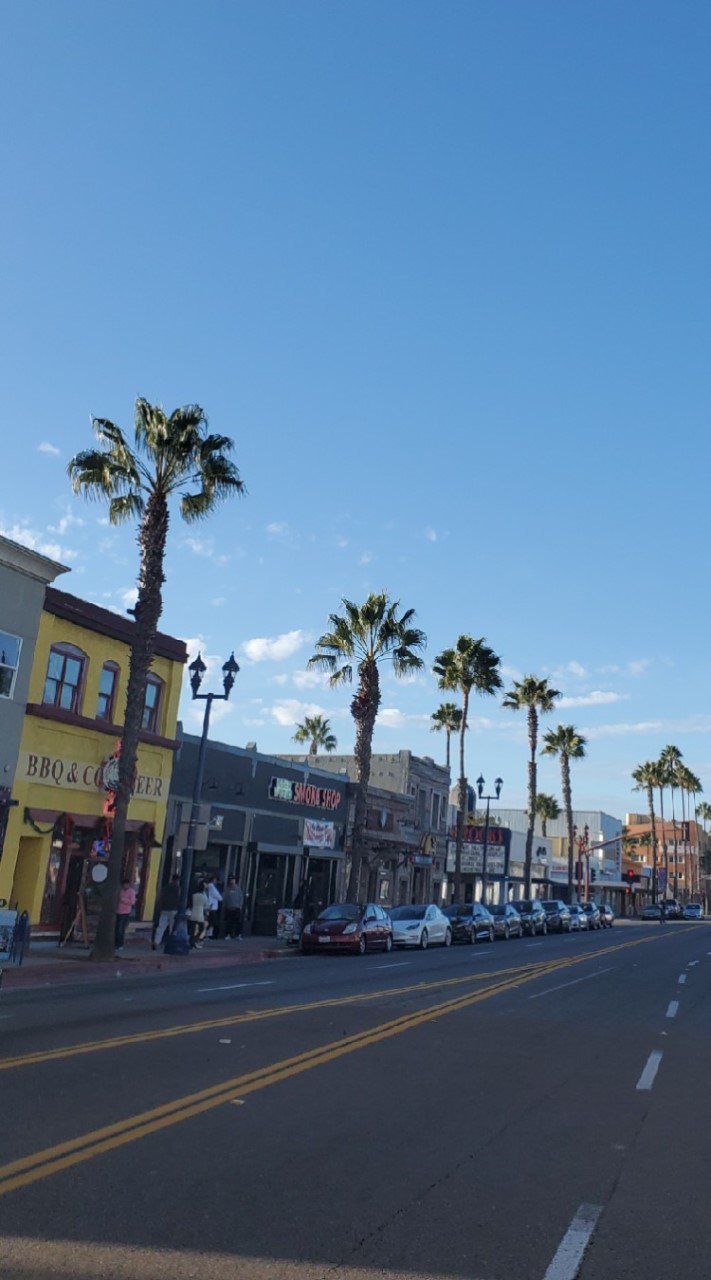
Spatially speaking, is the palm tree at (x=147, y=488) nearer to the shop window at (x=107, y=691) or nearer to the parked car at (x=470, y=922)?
the shop window at (x=107, y=691)

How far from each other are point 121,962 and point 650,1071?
43.6 feet

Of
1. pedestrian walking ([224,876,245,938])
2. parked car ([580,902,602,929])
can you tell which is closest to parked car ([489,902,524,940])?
pedestrian walking ([224,876,245,938])

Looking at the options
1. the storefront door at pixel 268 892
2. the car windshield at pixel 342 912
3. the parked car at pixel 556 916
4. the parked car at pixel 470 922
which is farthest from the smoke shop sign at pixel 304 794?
the parked car at pixel 556 916

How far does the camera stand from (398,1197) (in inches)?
248

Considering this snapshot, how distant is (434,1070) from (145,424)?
691 inches

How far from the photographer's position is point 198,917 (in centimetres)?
2720

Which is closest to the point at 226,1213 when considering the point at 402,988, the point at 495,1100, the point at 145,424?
the point at 495,1100

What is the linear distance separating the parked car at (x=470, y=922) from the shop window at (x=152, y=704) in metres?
14.3

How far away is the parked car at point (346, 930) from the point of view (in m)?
29.5

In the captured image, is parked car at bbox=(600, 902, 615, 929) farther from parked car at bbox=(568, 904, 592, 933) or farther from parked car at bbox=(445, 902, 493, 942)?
parked car at bbox=(445, 902, 493, 942)

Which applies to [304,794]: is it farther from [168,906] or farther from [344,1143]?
[344,1143]

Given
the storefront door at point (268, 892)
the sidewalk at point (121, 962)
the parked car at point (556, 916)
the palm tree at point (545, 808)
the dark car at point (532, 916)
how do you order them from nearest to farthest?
1. the sidewalk at point (121, 962)
2. the storefront door at point (268, 892)
3. the dark car at point (532, 916)
4. the parked car at point (556, 916)
5. the palm tree at point (545, 808)

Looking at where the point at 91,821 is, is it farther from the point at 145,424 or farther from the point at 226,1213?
the point at 226,1213

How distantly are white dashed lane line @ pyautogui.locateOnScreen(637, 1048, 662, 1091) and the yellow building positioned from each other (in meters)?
14.6
